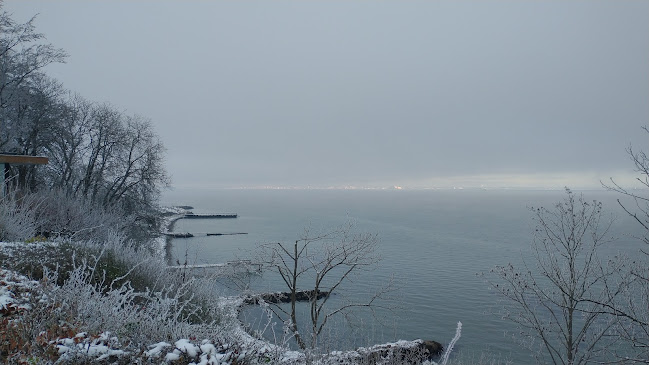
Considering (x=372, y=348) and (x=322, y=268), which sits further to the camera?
(x=322, y=268)

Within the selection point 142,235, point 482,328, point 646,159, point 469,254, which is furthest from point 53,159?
point 469,254

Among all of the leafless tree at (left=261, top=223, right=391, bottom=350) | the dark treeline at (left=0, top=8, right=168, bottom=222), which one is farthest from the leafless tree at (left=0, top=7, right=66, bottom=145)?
the leafless tree at (left=261, top=223, right=391, bottom=350)

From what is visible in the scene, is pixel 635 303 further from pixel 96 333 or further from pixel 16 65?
pixel 16 65

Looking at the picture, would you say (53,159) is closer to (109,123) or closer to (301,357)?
(109,123)

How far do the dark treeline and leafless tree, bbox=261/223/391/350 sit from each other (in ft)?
39.1

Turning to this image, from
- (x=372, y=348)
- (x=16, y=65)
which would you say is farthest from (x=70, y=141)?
(x=372, y=348)

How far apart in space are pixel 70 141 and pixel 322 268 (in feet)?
69.1

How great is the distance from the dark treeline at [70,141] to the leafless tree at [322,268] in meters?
11.9

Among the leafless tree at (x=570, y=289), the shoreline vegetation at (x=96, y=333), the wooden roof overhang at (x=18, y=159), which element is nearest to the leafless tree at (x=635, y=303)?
the leafless tree at (x=570, y=289)

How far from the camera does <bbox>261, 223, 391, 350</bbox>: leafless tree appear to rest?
16891mm

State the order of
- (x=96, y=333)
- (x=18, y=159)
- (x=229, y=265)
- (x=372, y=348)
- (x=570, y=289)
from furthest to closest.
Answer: (x=229, y=265), (x=18, y=159), (x=570, y=289), (x=372, y=348), (x=96, y=333)

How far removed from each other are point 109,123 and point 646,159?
109 feet

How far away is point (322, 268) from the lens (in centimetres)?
3250

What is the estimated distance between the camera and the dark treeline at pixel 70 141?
78.6 ft
